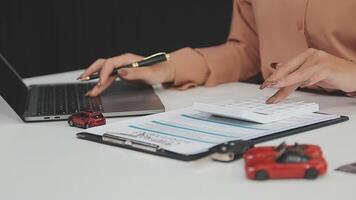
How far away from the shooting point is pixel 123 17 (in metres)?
2.64

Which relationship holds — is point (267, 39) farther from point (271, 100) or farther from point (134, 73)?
point (271, 100)

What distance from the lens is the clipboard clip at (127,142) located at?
36.2 inches

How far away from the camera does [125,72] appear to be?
56.9 inches

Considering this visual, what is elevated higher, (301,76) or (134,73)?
(301,76)

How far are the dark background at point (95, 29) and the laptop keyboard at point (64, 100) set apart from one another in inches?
43.6

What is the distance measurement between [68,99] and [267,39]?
1.80ft

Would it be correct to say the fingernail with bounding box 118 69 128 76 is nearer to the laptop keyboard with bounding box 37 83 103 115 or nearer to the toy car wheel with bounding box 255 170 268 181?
the laptop keyboard with bounding box 37 83 103 115

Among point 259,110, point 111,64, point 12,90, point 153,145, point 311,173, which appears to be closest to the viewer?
point 311,173

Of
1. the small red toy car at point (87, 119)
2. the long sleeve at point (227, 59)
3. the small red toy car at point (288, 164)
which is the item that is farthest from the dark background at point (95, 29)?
the small red toy car at point (288, 164)

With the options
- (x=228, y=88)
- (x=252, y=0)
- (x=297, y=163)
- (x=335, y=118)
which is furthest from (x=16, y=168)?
(x=252, y=0)

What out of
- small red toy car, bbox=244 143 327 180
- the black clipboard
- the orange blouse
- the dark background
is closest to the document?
the black clipboard

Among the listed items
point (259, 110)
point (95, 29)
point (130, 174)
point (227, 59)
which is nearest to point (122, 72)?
point (227, 59)

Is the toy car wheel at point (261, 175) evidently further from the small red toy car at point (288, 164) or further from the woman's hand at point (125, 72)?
the woman's hand at point (125, 72)

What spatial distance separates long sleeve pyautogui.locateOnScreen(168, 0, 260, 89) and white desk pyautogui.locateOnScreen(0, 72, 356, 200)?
0.53 meters
